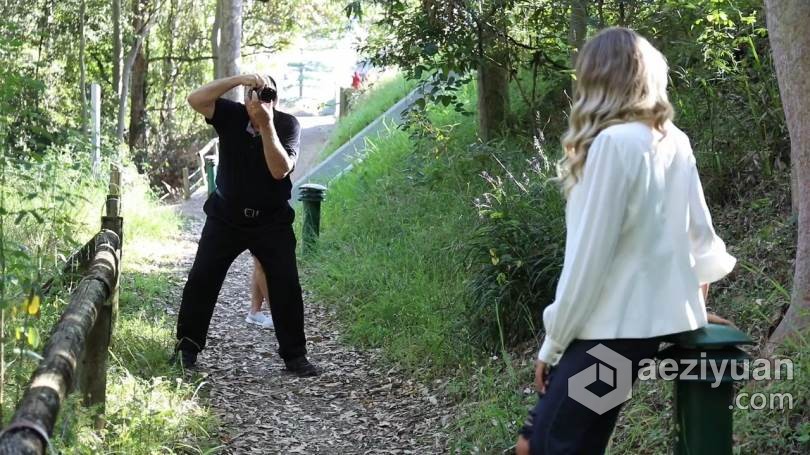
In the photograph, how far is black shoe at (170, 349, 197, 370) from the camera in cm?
596

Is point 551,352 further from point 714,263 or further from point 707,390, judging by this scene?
point 714,263

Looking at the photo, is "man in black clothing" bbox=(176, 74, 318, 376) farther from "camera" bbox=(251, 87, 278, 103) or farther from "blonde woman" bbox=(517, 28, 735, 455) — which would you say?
"blonde woman" bbox=(517, 28, 735, 455)

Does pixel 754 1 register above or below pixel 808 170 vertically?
above

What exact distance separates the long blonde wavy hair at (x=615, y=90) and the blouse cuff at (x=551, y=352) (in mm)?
456

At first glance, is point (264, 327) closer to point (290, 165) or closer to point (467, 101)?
point (290, 165)

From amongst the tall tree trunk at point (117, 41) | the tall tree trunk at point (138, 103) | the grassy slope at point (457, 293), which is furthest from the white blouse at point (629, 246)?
the tall tree trunk at point (138, 103)

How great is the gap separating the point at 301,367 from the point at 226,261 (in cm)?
90

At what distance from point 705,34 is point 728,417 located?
4.74 m

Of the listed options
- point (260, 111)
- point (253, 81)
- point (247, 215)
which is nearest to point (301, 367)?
point (247, 215)

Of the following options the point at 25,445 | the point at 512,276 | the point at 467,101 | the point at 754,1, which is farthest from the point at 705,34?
the point at 467,101

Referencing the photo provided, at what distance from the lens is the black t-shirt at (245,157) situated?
230 inches

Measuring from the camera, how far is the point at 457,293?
6.83m

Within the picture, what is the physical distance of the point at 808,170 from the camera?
4.43m

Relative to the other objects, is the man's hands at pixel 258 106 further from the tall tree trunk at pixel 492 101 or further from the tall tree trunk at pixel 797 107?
the tall tree trunk at pixel 492 101
